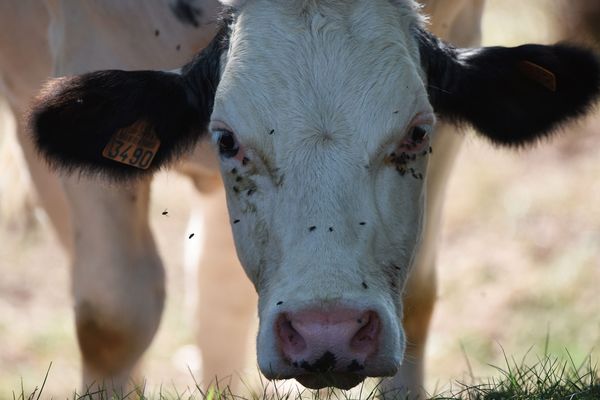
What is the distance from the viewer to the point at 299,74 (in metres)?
4.67

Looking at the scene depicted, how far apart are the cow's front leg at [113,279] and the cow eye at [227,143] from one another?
1.34 metres

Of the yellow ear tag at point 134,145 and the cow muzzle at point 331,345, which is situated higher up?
the cow muzzle at point 331,345

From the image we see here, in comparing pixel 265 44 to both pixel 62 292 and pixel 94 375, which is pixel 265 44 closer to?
pixel 94 375

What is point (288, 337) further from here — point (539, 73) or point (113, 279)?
point (113, 279)

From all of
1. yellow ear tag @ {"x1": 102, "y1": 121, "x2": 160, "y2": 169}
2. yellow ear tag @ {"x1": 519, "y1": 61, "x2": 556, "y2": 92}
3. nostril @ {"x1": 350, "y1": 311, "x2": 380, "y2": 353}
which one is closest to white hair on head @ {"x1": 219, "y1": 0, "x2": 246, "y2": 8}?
yellow ear tag @ {"x1": 102, "y1": 121, "x2": 160, "y2": 169}

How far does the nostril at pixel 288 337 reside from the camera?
412 cm

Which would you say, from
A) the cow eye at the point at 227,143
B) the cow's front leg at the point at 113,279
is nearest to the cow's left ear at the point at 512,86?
the cow eye at the point at 227,143

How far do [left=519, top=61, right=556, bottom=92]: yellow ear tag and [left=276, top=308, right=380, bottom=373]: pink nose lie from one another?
1.52 metres

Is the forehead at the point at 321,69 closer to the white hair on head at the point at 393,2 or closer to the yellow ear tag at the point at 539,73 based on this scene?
the white hair on head at the point at 393,2

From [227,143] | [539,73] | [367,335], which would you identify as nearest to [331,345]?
[367,335]

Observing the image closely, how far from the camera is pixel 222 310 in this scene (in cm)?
814

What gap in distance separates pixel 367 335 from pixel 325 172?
587 millimetres

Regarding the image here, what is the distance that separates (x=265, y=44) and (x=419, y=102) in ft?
1.89

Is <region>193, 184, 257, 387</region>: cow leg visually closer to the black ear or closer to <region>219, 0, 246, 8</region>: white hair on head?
the black ear
